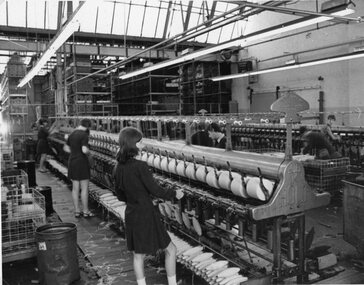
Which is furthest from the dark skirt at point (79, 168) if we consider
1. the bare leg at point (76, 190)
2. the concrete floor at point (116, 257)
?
the concrete floor at point (116, 257)

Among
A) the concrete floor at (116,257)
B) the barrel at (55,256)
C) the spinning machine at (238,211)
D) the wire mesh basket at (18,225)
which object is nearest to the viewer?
the spinning machine at (238,211)

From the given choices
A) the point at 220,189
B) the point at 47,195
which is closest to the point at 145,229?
the point at 220,189

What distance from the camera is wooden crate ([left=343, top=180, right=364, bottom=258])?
4086 millimetres

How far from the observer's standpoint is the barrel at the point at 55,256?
12.1 ft

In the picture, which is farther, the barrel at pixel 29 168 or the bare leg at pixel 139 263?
the barrel at pixel 29 168

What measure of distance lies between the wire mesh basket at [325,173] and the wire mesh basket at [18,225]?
316 centimetres

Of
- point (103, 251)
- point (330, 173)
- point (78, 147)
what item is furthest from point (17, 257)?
point (330, 173)

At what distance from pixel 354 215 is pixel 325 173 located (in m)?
0.71

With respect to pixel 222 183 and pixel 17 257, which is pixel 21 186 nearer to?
pixel 17 257

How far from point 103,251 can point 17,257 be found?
1026mm

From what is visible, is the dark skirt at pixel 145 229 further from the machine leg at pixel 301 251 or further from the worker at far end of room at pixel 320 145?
the worker at far end of room at pixel 320 145

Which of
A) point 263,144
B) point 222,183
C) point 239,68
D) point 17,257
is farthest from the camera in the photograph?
point 239,68

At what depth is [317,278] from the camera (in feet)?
11.6

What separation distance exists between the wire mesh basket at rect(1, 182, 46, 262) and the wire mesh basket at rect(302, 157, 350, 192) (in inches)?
125
